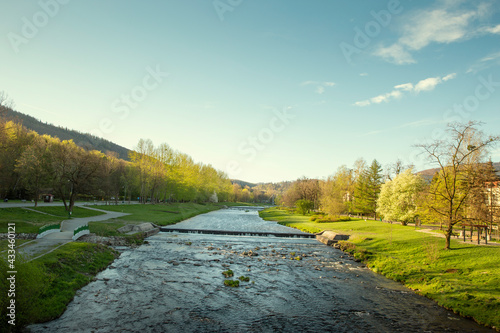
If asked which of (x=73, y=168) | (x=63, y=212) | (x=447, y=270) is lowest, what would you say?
(x=447, y=270)

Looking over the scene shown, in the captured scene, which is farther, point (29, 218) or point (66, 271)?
point (29, 218)

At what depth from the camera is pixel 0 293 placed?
9328 millimetres

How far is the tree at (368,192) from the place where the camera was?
61.7 m

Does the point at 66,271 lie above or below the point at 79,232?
below

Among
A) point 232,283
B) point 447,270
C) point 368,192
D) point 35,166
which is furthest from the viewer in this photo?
point 368,192

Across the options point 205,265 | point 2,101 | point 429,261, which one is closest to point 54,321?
point 205,265

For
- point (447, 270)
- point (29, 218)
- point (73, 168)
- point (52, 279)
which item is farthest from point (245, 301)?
point (73, 168)

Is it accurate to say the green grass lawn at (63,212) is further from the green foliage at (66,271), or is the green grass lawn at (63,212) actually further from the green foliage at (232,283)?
the green foliage at (232,283)

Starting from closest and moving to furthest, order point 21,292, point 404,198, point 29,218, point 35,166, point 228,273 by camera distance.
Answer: point 21,292 → point 228,273 → point 29,218 → point 35,166 → point 404,198

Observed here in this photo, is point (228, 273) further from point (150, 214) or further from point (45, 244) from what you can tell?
point (150, 214)

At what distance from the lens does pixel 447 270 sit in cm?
1861

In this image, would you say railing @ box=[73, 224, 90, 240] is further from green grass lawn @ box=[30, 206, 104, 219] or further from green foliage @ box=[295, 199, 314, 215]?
green foliage @ box=[295, 199, 314, 215]

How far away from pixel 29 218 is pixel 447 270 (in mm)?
38908

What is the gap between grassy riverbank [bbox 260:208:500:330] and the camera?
13952 millimetres
